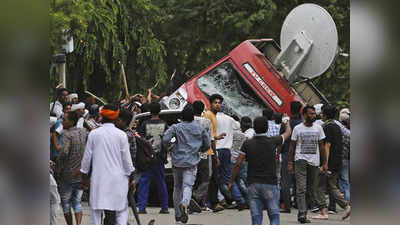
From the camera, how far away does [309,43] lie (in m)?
17.1

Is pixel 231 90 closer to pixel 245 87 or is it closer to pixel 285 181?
pixel 245 87

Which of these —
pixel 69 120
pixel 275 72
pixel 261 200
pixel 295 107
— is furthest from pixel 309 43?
pixel 261 200

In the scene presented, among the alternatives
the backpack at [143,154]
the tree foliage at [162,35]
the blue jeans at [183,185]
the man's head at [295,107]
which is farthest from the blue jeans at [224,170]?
the tree foliage at [162,35]

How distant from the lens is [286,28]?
1750 centimetres

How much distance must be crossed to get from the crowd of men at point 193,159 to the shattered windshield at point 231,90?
1.88 m

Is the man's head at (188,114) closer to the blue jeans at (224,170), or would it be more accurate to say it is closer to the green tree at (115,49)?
the blue jeans at (224,170)

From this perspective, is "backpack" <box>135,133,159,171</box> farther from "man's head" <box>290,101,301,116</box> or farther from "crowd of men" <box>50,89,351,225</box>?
"man's head" <box>290,101,301,116</box>

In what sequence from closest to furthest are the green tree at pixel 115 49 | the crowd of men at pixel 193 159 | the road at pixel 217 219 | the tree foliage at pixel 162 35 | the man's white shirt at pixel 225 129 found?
1. the crowd of men at pixel 193 159
2. the road at pixel 217 219
3. the man's white shirt at pixel 225 129
4. the green tree at pixel 115 49
5. the tree foliage at pixel 162 35

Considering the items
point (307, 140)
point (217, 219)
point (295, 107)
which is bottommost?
point (217, 219)

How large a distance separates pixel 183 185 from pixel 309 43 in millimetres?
7793

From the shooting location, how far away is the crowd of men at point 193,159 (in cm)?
757

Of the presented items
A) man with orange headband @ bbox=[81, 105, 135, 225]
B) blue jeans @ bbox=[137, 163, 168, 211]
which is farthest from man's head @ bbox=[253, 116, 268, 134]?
blue jeans @ bbox=[137, 163, 168, 211]

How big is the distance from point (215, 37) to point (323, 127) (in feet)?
48.0
